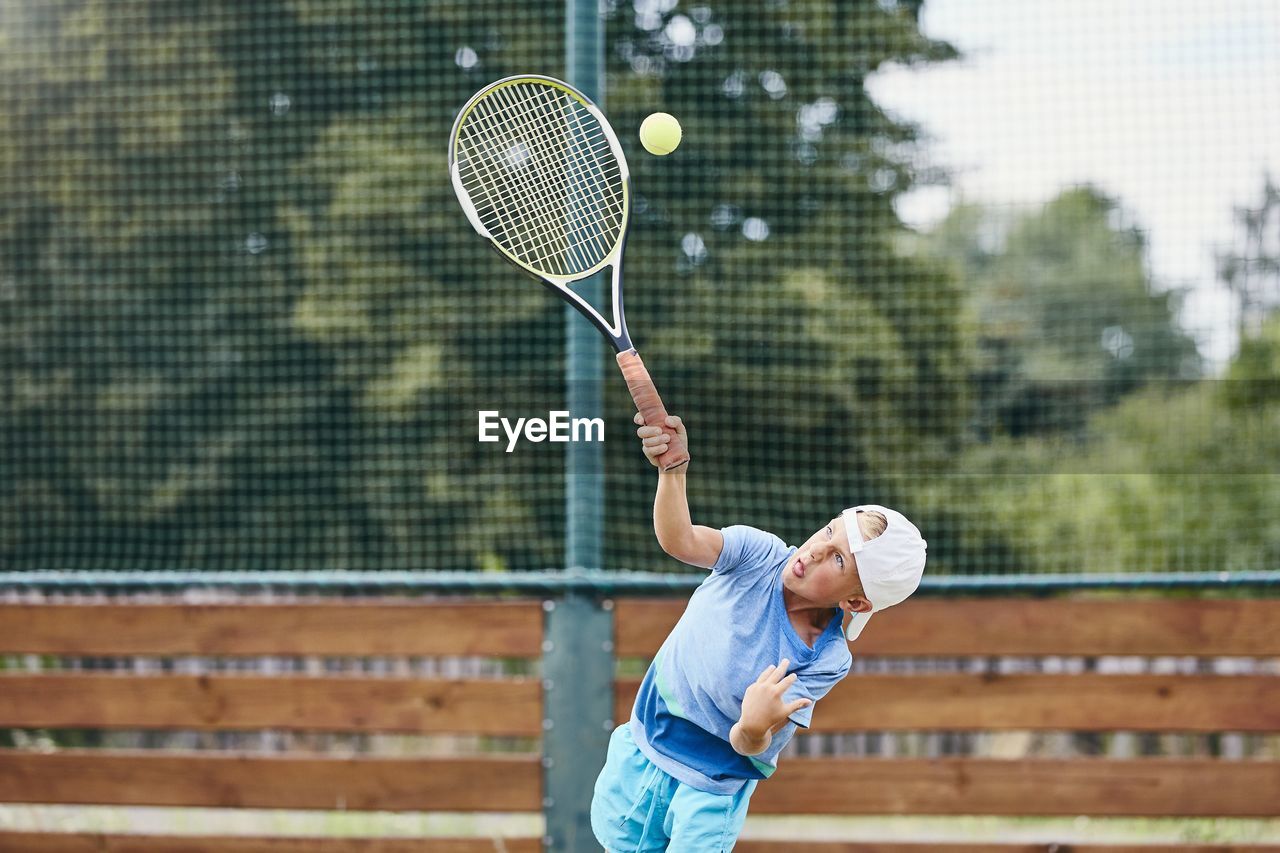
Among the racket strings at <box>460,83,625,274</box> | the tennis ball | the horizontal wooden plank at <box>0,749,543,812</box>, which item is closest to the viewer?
the tennis ball

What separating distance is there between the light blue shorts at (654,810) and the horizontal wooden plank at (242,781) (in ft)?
3.92

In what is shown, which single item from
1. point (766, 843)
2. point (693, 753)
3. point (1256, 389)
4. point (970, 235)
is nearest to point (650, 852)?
point (693, 753)

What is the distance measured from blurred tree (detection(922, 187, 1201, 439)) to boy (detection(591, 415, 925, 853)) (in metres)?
4.67

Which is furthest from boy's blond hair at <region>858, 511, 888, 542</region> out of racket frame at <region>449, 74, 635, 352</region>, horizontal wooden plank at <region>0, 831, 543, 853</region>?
horizontal wooden plank at <region>0, 831, 543, 853</region>

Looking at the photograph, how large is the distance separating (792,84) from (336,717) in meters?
4.16

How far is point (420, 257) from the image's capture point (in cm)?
633

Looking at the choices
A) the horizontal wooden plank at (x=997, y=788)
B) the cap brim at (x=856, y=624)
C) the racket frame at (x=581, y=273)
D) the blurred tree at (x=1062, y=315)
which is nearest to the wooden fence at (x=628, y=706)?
the horizontal wooden plank at (x=997, y=788)

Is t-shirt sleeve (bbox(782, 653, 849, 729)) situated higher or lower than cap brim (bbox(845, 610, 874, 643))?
lower

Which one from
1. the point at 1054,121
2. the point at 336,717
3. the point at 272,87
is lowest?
the point at 336,717

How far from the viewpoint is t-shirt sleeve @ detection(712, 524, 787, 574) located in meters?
2.15

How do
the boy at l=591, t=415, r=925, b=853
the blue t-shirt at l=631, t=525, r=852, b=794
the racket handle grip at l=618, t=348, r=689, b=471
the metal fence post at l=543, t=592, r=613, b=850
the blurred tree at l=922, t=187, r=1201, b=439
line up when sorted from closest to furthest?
the racket handle grip at l=618, t=348, r=689, b=471
the boy at l=591, t=415, r=925, b=853
the blue t-shirt at l=631, t=525, r=852, b=794
the metal fence post at l=543, t=592, r=613, b=850
the blurred tree at l=922, t=187, r=1201, b=439

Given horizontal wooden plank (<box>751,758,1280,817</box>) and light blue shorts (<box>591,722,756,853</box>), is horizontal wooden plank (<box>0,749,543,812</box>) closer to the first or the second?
horizontal wooden plank (<box>751,758,1280,817</box>)

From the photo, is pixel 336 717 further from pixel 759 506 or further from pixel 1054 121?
pixel 1054 121

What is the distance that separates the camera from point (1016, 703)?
3355 mm
